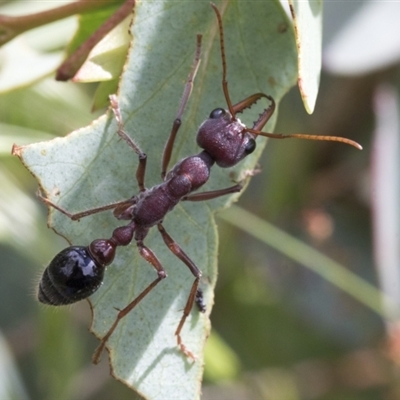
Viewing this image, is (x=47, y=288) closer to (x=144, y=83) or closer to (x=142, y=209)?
(x=142, y=209)

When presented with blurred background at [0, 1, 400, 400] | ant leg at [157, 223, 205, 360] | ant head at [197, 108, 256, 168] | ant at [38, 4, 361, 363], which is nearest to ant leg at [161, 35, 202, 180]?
ant at [38, 4, 361, 363]

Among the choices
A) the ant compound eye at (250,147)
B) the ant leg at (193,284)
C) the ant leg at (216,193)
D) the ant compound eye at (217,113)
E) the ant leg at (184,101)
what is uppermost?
the ant leg at (184,101)

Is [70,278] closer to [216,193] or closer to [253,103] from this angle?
[216,193]

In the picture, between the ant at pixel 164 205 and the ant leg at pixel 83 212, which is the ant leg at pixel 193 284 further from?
the ant leg at pixel 83 212

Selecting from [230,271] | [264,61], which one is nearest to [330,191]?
[230,271]

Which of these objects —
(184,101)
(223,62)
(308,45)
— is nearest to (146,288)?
(184,101)

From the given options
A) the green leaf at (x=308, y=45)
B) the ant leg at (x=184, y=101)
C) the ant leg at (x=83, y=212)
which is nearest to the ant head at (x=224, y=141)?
the ant leg at (x=184, y=101)
